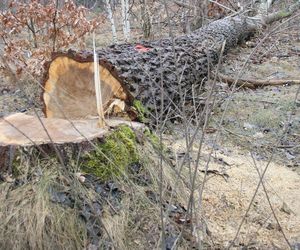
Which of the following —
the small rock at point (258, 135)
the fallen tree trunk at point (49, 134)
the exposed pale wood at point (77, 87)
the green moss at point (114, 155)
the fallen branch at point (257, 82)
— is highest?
the exposed pale wood at point (77, 87)

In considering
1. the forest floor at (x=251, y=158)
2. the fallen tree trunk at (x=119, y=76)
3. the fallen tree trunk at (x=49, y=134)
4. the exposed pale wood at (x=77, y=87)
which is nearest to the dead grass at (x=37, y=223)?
the fallen tree trunk at (x=49, y=134)

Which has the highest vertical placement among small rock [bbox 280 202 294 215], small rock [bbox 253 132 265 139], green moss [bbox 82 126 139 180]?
green moss [bbox 82 126 139 180]

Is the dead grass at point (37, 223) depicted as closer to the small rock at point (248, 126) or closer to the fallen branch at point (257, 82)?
the small rock at point (248, 126)

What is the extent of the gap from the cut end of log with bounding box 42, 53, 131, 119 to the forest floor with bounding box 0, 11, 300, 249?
29 cm

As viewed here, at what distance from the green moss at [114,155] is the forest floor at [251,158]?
1.01 ft

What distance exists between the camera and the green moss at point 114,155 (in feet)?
8.87

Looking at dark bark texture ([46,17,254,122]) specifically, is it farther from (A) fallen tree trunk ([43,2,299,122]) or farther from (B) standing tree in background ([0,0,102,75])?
(B) standing tree in background ([0,0,102,75])

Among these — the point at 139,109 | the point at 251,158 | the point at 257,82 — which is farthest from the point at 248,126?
the point at 139,109

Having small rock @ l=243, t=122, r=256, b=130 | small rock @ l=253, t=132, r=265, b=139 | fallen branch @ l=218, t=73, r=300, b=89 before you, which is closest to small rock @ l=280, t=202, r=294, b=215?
small rock @ l=253, t=132, r=265, b=139

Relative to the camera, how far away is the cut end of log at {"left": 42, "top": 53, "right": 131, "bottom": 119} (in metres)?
3.46

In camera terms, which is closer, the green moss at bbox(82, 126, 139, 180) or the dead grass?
the dead grass

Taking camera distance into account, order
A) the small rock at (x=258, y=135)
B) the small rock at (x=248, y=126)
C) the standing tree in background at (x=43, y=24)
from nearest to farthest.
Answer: the small rock at (x=258, y=135), the small rock at (x=248, y=126), the standing tree in background at (x=43, y=24)

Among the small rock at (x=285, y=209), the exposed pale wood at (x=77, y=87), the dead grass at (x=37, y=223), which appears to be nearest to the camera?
the dead grass at (x=37, y=223)

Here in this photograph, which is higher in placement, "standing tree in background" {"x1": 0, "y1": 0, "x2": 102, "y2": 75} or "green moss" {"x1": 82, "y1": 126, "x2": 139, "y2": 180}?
"standing tree in background" {"x1": 0, "y1": 0, "x2": 102, "y2": 75}
